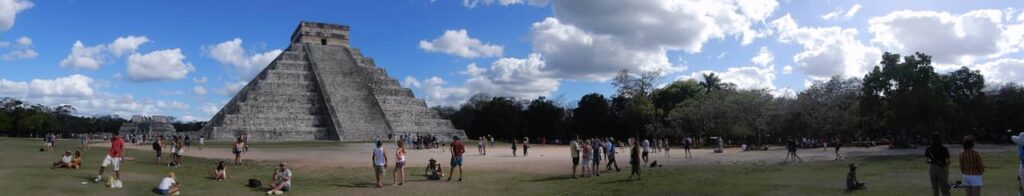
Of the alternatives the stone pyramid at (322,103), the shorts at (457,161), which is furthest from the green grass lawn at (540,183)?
the stone pyramid at (322,103)

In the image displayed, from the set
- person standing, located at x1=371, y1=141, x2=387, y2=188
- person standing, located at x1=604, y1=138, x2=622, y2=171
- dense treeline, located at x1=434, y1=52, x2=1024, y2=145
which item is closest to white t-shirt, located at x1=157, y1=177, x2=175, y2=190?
person standing, located at x1=371, y1=141, x2=387, y2=188

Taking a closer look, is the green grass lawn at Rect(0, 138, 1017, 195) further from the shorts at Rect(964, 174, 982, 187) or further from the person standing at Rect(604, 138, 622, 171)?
the shorts at Rect(964, 174, 982, 187)

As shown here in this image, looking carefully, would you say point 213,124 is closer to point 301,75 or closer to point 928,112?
point 301,75

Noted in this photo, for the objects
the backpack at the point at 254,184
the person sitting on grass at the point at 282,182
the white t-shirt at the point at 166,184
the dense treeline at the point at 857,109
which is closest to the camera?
the white t-shirt at the point at 166,184

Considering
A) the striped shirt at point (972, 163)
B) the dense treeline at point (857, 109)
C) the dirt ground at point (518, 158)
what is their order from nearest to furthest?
1. the striped shirt at point (972, 163)
2. the dirt ground at point (518, 158)
3. the dense treeline at point (857, 109)

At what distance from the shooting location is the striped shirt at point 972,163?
24.7 feet

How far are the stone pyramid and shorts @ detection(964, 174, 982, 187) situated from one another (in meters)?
37.0

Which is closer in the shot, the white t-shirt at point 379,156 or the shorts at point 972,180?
the shorts at point 972,180

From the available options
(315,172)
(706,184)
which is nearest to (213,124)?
(315,172)

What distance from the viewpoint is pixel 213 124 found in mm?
43344

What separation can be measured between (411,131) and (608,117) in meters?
24.1

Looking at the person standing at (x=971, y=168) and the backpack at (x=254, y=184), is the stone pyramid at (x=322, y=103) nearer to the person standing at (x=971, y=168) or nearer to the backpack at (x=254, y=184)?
the backpack at (x=254, y=184)

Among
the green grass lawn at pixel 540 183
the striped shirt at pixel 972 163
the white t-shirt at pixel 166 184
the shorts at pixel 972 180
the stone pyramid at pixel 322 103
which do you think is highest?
the stone pyramid at pixel 322 103

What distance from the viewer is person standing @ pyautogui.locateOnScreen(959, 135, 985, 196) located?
24.7 feet
